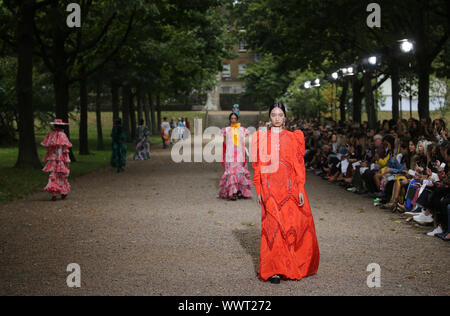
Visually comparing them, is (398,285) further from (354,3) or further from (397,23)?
(397,23)

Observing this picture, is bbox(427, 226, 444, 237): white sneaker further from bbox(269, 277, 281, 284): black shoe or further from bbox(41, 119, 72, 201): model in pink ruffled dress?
bbox(41, 119, 72, 201): model in pink ruffled dress

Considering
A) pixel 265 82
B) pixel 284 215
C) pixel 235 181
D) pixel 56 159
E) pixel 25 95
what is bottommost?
pixel 235 181

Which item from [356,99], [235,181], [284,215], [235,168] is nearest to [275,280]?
[284,215]

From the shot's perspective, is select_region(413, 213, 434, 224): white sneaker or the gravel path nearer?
the gravel path

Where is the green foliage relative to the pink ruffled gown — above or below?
above

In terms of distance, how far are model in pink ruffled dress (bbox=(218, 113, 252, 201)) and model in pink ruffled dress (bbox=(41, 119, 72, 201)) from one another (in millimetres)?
3601

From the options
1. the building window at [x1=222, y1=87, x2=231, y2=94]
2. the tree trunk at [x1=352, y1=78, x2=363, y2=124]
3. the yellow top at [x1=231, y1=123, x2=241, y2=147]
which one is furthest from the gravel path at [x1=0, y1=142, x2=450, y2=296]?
the building window at [x1=222, y1=87, x2=231, y2=94]

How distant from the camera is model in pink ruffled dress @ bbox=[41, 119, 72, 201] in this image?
14.8 m

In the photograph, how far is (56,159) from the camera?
14.8 m

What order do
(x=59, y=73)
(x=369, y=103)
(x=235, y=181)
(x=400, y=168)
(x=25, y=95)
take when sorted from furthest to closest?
(x=59, y=73) → (x=369, y=103) → (x=25, y=95) → (x=235, y=181) → (x=400, y=168)

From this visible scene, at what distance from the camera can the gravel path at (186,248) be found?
7.04 m

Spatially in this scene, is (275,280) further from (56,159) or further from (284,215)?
(56,159)

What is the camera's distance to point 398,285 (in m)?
7.06

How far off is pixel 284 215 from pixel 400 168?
23.9ft
